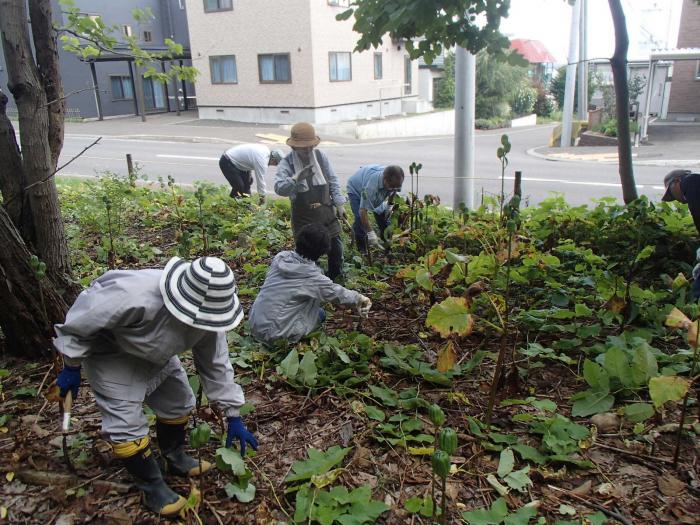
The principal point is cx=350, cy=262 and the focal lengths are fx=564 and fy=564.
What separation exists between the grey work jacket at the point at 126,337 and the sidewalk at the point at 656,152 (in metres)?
15.0

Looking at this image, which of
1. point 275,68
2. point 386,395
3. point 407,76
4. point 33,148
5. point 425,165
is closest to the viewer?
point 386,395

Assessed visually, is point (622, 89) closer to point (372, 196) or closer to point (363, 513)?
point (372, 196)

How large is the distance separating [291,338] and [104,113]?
29.1m

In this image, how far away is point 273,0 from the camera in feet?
77.2

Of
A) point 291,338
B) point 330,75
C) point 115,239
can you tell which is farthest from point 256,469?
point 330,75

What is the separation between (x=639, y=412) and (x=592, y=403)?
21 cm

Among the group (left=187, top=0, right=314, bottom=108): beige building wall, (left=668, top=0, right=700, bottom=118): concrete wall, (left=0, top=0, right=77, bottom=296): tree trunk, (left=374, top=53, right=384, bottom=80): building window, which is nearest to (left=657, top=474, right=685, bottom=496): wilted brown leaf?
(left=0, top=0, right=77, bottom=296): tree trunk

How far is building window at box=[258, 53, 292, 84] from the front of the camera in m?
24.4

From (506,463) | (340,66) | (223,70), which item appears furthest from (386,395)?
(223,70)

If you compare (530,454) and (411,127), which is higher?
(411,127)

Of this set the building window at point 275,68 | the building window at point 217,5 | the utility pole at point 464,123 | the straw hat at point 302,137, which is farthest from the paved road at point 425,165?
the building window at point 217,5

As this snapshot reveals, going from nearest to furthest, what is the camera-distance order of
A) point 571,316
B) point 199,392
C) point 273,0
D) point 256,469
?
point 256,469, point 199,392, point 571,316, point 273,0

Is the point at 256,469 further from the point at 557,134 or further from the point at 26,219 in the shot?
the point at 557,134

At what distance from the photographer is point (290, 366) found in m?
3.22
